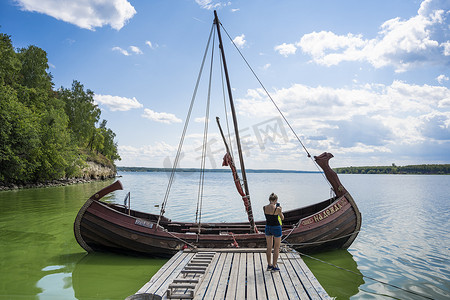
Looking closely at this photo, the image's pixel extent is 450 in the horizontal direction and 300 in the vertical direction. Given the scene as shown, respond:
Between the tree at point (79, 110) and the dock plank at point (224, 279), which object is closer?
the dock plank at point (224, 279)

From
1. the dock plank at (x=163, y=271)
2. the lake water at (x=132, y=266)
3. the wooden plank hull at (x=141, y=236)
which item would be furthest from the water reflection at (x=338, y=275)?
the dock plank at (x=163, y=271)

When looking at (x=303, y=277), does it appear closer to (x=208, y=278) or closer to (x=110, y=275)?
(x=208, y=278)

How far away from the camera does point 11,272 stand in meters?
9.03

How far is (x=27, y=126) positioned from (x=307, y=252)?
114ft

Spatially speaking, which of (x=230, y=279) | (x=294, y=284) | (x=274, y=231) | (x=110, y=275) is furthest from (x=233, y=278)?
(x=110, y=275)

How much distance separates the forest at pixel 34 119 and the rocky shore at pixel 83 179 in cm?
78

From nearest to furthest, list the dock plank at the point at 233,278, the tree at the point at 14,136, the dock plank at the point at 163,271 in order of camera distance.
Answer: the dock plank at the point at 233,278, the dock plank at the point at 163,271, the tree at the point at 14,136

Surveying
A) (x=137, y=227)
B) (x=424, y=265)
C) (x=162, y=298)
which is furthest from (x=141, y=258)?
(x=424, y=265)

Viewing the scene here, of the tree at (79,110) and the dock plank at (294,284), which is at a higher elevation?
the tree at (79,110)

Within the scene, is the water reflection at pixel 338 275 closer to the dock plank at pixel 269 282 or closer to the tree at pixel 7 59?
the dock plank at pixel 269 282

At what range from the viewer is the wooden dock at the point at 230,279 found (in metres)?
5.78

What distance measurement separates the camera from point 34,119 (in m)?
37.9

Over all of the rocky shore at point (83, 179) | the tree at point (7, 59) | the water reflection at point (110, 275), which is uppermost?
the tree at point (7, 59)

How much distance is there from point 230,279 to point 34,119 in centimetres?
4000
